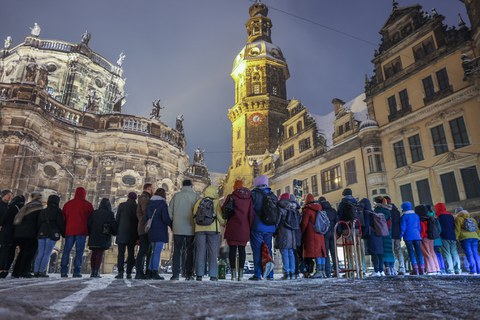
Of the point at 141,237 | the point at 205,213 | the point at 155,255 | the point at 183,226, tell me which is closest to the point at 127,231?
the point at 141,237

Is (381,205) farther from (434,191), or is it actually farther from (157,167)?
(157,167)

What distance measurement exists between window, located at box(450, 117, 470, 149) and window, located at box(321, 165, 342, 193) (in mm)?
8192

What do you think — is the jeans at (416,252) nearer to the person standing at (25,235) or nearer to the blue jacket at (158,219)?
the blue jacket at (158,219)

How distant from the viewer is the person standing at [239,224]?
710 cm

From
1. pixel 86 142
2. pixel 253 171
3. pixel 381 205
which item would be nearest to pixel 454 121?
pixel 381 205

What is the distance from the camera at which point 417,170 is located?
20500 mm

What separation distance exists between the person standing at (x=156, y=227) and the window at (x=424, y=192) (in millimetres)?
18066

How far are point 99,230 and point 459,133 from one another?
776 inches

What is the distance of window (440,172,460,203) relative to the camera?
18.6 m

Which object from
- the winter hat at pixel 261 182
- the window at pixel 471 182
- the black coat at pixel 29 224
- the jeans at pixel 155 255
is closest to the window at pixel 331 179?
the window at pixel 471 182

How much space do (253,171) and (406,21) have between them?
20.3 m

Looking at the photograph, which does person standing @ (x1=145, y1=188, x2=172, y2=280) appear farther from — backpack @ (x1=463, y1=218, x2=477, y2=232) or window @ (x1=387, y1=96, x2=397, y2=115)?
window @ (x1=387, y1=96, x2=397, y2=115)

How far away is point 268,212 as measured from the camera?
7316 mm

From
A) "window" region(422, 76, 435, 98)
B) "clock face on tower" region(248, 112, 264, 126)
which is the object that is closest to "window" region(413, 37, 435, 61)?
"window" region(422, 76, 435, 98)
